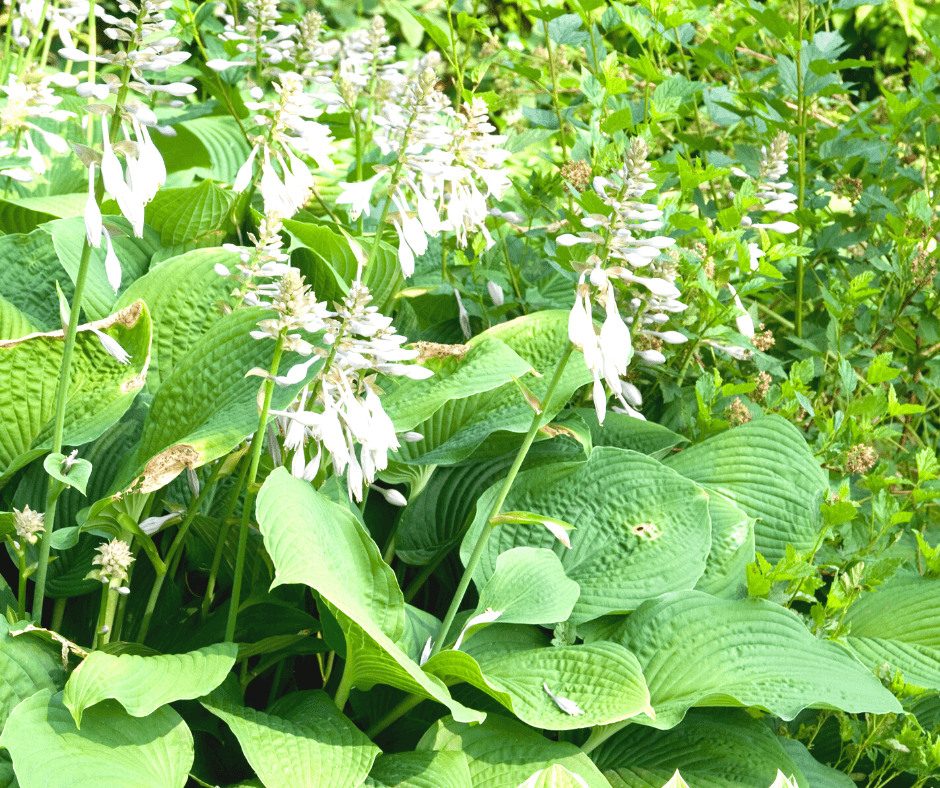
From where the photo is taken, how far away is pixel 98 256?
2.13 m

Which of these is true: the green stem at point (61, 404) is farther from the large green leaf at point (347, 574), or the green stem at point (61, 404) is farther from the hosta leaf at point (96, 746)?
the large green leaf at point (347, 574)

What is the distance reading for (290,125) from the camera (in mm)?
1488

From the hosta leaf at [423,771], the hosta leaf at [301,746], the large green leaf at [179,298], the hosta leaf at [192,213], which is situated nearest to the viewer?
the hosta leaf at [301,746]

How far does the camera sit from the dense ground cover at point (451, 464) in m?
1.37

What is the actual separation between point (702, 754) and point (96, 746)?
1080 mm

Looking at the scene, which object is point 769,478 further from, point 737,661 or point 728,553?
point 737,661

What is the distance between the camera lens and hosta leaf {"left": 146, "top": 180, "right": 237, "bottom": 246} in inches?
88.2

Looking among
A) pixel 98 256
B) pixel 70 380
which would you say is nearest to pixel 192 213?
pixel 98 256

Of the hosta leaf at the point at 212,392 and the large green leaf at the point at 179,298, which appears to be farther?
the large green leaf at the point at 179,298

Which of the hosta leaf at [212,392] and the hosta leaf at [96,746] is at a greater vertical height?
the hosta leaf at [212,392]

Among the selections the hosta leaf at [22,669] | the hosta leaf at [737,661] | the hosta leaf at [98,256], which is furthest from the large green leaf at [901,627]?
the hosta leaf at [98,256]

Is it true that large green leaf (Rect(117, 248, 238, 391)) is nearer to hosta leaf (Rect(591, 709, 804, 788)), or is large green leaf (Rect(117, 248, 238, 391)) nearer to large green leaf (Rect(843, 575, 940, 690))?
hosta leaf (Rect(591, 709, 804, 788))

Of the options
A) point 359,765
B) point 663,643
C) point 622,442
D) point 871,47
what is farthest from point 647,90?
point 871,47

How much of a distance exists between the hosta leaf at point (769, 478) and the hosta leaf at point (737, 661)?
29cm
